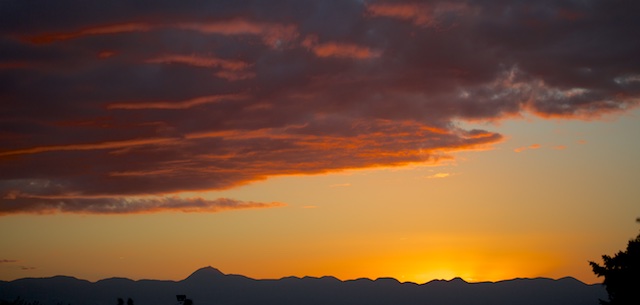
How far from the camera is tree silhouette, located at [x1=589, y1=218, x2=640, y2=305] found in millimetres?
55250

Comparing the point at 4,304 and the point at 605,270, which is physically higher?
the point at 4,304

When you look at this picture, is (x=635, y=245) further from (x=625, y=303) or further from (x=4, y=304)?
(x=4, y=304)

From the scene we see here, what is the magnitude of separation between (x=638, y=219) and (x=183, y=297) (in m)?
40.2

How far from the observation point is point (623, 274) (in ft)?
185

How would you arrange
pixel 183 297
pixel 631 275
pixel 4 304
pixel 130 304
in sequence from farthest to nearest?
1. pixel 4 304
2. pixel 130 304
3. pixel 183 297
4. pixel 631 275

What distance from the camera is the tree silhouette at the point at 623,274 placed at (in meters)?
55.2

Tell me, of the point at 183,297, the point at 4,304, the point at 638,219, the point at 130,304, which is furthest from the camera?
the point at 4,304

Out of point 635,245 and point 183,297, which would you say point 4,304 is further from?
point 635,245

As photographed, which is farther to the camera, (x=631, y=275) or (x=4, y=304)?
(x=4, y=304)

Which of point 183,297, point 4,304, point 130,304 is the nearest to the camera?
point 183,297

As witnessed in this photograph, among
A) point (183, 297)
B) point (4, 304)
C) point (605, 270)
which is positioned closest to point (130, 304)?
point (183, 297)

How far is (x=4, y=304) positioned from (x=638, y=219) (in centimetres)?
8456

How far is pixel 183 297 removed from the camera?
69.2 metres

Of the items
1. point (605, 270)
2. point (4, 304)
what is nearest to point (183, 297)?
point (605, 270)
